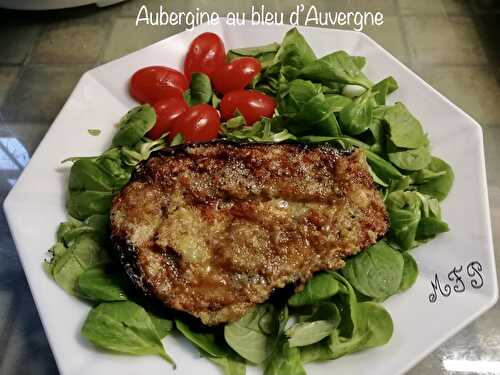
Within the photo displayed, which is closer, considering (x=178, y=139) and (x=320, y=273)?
(x=320, y=273)

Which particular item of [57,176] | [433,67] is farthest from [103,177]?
[433,67]

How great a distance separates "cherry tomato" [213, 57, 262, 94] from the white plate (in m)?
0.20

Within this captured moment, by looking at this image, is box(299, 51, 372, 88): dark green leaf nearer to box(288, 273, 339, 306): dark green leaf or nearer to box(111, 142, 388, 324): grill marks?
box(111, 142, 388, 324): grill marks

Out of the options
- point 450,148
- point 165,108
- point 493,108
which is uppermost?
point 165,108

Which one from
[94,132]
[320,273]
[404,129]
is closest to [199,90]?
[94,132]

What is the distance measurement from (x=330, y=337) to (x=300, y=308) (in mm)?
124

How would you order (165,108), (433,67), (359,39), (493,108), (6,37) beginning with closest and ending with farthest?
(165,108)
(359,39)
(493,108)
(433,67)
(6,37)

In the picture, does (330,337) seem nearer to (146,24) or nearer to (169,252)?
(169,252)

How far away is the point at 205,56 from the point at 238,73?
0.16 meters

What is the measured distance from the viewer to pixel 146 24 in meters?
2.73

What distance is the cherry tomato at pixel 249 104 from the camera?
1.81 meters

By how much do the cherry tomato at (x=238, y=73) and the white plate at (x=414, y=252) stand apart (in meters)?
0.20

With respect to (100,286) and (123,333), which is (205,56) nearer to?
(100,286)

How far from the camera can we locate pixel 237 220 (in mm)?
1375
